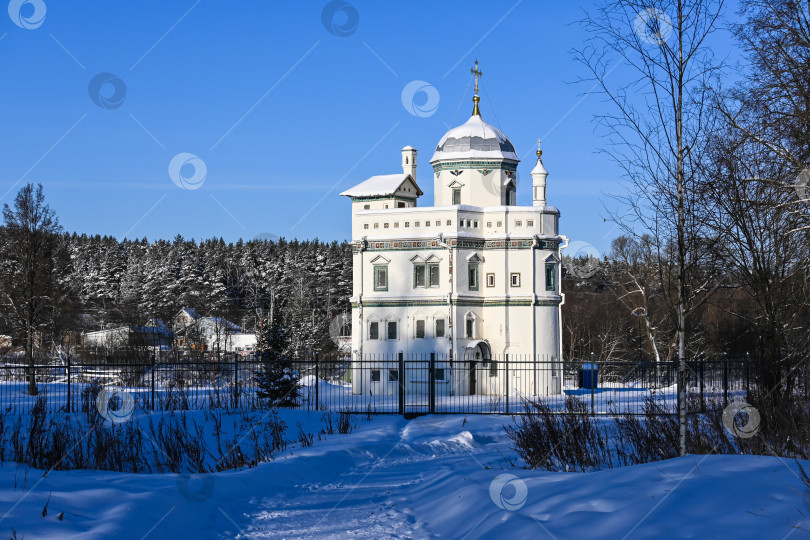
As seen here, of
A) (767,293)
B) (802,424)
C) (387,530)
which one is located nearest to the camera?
(387,530)

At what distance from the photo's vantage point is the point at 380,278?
41.6 meters

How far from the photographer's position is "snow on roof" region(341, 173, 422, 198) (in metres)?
43.8

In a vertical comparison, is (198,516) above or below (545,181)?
below

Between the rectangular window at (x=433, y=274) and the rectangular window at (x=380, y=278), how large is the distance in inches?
85.5

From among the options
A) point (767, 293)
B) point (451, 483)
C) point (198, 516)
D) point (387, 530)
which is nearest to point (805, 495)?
point (387, 530)

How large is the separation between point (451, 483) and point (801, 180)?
254 inches

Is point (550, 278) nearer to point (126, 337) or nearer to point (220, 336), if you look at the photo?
point (126, 337)

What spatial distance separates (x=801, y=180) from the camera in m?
11.8

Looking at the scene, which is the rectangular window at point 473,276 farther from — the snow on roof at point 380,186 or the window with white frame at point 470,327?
the snow on roof at point 380,186

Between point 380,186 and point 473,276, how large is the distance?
24.3 ft

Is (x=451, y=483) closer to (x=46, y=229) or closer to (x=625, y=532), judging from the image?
(x=625, y=532)

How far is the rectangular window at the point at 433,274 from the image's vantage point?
1608 inches

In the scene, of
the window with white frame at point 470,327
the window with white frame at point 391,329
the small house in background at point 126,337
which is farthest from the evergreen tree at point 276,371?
the small house in background at point 126,337

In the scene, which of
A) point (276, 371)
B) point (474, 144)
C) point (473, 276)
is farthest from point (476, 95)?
point (276, 371)
